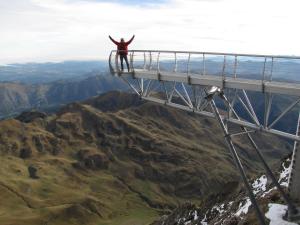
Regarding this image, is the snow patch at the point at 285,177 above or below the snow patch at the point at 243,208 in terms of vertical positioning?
above

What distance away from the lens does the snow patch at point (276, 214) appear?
29141 mm

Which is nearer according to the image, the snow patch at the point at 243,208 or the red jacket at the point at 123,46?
the red jacket at the point at 123,46

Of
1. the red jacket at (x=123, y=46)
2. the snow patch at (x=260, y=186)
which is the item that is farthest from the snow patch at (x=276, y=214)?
the red jacket at (x=123, y=46)

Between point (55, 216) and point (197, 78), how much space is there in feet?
524

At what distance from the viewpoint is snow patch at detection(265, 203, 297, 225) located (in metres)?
29.1

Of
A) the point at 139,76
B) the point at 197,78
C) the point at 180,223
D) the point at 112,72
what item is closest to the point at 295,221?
the point at 197,78

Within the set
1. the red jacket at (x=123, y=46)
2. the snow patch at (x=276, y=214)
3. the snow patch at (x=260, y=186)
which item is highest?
the red jacket at (x=123, y=46)

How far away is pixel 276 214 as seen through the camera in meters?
30.1

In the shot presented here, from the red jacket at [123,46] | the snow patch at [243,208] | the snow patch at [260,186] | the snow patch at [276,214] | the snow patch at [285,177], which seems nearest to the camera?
the snow patch at [276,214]

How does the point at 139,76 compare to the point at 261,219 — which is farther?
the point at 139,76

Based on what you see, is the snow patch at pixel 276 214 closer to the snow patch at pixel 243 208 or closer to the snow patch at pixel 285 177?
the snow patch at pixel 285 177

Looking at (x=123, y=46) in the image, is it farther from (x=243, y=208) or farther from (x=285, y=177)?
(x=285, y=177)

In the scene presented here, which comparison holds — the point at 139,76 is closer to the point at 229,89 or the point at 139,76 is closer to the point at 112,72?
the point at 112,72

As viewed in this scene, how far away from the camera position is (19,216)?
182m
